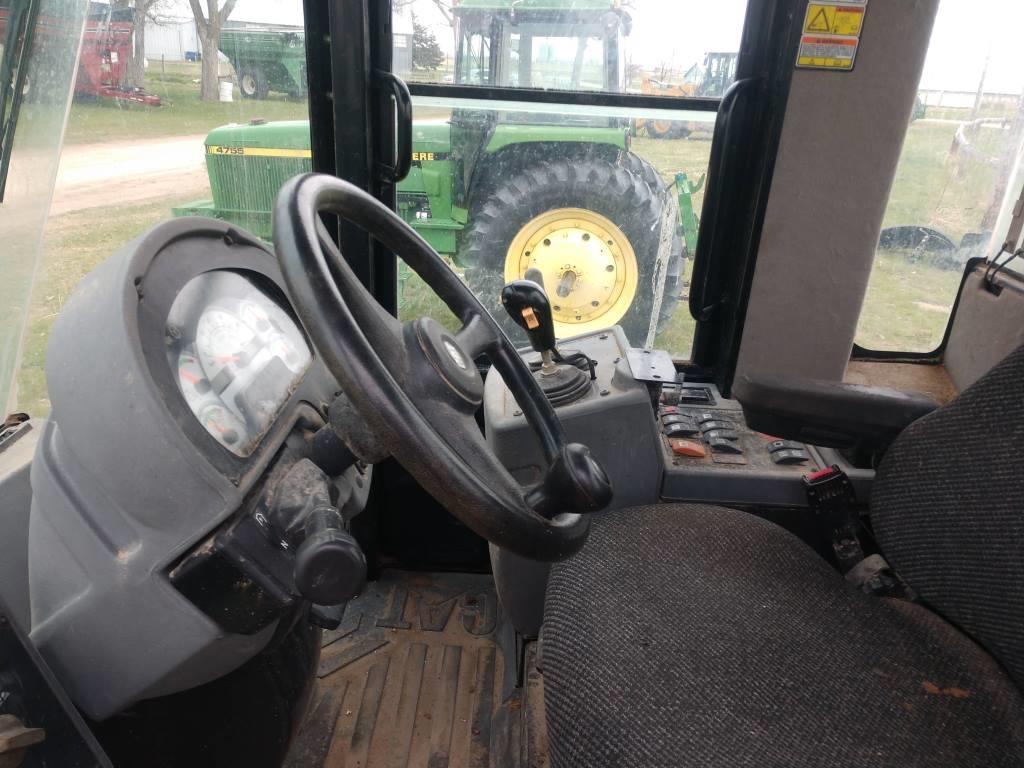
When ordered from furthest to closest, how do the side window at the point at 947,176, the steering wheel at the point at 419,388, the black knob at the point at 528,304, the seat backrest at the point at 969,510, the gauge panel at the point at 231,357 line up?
the side window at the point at 947,176 → the black knob at the point at 528,304 → the seat backrest at the point at 969,510 → the gauge panel at the point at 231,357 → the steering wheel at the point at 419,388

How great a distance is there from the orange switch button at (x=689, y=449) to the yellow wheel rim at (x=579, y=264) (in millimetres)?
411

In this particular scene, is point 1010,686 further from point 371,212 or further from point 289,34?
point 289,34

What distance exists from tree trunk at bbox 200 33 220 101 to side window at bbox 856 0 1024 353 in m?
1.38

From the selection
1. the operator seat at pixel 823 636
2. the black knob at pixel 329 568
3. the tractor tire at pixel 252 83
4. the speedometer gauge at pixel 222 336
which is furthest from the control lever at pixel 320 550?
the tractor tire at pixel 252 83

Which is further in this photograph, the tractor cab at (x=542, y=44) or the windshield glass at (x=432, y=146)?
the tractor cab at (x=542, y=44)

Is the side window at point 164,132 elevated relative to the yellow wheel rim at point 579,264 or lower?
elevated

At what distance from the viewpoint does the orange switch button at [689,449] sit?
1427 millimetres

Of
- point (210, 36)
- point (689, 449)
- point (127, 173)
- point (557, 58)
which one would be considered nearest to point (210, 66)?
point (210, 36)

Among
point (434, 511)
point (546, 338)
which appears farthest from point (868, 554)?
point (434, 511)

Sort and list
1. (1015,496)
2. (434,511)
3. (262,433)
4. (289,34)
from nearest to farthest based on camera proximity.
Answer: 1. (262,433)
2. (1015,496)
3. (289,34)
4. (434,511)

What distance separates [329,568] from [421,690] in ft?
3.59

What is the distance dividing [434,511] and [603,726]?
1122 mm

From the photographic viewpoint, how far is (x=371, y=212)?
93 centimetres

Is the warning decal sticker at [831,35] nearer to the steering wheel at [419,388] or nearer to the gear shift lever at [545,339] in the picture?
the gear shift lever at [545,339]
